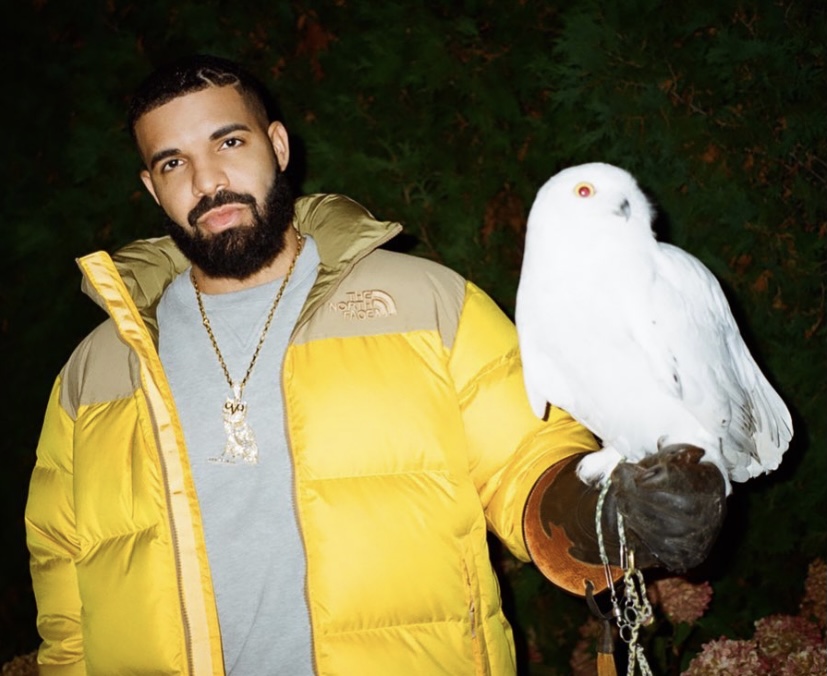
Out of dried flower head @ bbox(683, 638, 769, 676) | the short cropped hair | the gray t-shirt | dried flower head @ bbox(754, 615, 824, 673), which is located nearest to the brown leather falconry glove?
the gray t-shirt

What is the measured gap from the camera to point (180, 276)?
1778 mm

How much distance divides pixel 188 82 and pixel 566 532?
1.34 meters

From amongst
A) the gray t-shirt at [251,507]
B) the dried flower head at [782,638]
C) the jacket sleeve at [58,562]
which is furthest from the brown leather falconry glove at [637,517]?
the jacket sleeve at [58,562]

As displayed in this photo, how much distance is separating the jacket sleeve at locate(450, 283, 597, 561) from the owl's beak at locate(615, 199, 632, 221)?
425 millimetres

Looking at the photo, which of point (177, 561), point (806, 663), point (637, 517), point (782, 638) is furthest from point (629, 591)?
point (782, 638)

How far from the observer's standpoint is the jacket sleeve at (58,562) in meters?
1.57

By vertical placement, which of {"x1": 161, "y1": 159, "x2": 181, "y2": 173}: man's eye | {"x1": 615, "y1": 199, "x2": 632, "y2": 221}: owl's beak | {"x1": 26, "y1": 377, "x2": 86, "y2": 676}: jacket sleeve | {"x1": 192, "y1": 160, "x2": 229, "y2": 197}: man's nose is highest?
{"x1": 161, "y1": 159, "x2": 181, "y2": 173}: man's eye

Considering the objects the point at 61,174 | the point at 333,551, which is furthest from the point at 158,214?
the point at 333,551

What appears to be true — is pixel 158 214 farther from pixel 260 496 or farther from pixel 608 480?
pixel 608 480

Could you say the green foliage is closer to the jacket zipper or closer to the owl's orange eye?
the owl's orange eye

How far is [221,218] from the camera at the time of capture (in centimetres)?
163

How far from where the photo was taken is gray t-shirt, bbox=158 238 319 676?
139 cm

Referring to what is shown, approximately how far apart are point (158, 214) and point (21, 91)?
804mm

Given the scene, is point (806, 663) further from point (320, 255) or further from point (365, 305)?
point (320, 255)
